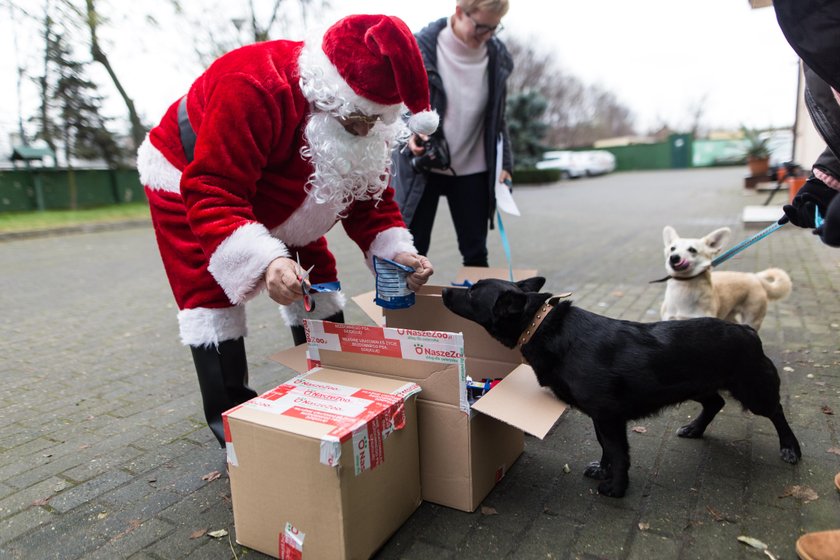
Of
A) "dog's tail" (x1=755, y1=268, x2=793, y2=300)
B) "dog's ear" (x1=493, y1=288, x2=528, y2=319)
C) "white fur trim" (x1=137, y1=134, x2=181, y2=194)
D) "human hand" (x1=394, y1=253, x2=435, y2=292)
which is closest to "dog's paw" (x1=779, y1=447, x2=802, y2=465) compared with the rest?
"dog's ear" (x1=493, y1=288, x2=528, y2=319)

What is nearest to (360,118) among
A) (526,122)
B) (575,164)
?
(526,122)

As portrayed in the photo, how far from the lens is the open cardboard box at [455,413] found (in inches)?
76.6

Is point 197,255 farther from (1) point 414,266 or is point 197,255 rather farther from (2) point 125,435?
(2) point 125,435

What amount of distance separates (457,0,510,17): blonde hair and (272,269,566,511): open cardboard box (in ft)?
6.30

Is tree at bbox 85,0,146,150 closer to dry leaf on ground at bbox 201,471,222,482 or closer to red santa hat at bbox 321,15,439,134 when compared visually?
dry leaf on ground at bbox 201,471,222,482

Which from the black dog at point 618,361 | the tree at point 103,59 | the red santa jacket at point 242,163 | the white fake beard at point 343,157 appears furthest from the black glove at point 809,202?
the tree at point 103,59

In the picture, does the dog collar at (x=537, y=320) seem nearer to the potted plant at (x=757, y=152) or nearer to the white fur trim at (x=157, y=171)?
the white fur trim at (x=157, y=171)

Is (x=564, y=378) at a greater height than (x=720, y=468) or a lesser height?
greater

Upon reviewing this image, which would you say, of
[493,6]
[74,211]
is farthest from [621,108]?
[493,6]

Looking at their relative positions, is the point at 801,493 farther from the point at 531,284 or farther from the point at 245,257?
the point at 245,257

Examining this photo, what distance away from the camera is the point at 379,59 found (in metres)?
1.92

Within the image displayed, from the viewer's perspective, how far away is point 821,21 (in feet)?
4.90

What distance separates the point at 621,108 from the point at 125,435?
70411 millimetres

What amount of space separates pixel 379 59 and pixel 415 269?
882 mm
